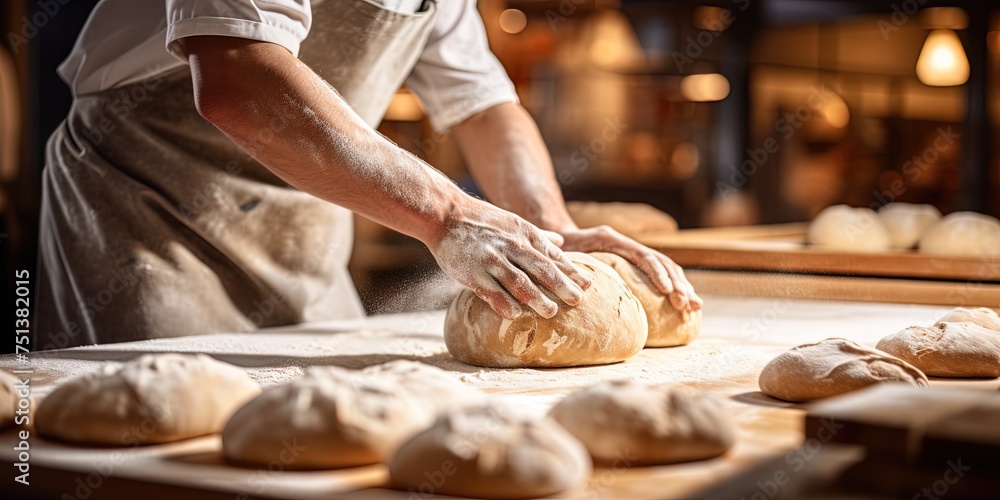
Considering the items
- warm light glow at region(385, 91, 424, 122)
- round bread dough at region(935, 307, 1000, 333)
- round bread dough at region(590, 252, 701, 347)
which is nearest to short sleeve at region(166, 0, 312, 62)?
round bread dough at region(590, 252, 701, 347)

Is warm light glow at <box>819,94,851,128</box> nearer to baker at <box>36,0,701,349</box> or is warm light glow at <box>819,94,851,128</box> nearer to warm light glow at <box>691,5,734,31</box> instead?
warm light glow at <box>691,5,734,31</box>

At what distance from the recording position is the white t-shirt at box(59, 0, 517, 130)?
5.73 ft

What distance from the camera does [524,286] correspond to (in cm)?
177

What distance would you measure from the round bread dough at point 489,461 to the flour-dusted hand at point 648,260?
3.74ft

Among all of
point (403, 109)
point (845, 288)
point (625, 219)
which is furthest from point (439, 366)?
point (403, 109)

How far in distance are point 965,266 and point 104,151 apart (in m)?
2.27

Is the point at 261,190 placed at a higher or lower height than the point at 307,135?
lower

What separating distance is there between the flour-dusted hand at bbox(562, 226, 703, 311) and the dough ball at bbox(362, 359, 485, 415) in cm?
92

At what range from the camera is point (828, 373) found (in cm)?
146

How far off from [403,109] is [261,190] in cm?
531

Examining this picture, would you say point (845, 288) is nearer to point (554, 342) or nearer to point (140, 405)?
point (554, 342)

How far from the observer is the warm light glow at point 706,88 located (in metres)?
8.85

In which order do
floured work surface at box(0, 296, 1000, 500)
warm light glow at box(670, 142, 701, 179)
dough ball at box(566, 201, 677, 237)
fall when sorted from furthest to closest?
1. warm light glow at box(670, 142, 701, 179)
2. dough ball at box(566, 201, 677, 237)
3. floured work surface at box(0, 296, 1000, 500)

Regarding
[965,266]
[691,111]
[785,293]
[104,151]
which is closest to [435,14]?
[104,151]
